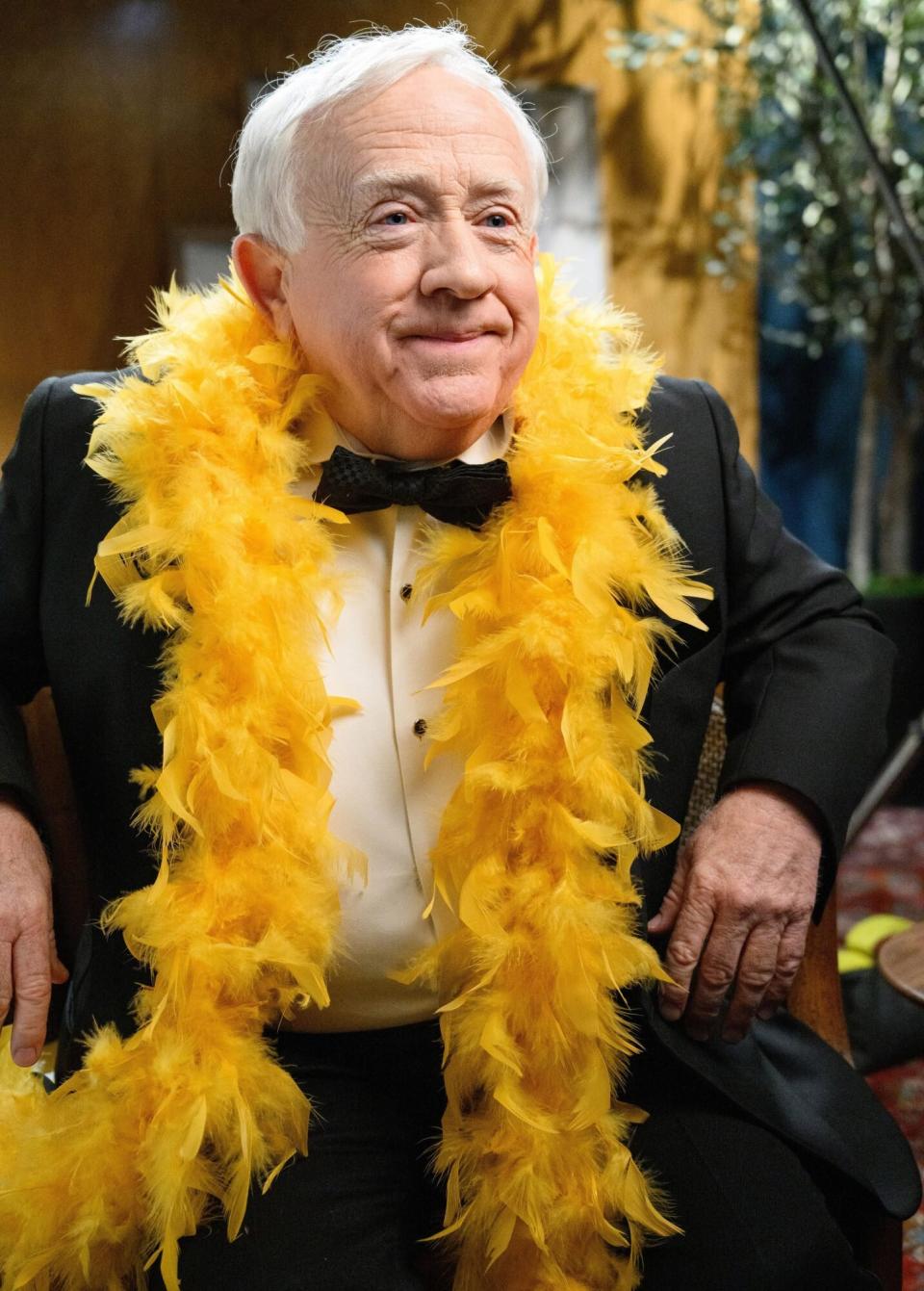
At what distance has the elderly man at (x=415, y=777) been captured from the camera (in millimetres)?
1169

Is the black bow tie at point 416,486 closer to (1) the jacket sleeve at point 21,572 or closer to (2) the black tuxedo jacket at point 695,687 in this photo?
(2) the black tuxedo jacket at point 695,687

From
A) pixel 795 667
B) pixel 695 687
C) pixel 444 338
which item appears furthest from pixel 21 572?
pixel 795 667

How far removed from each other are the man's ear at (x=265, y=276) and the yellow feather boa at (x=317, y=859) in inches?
4.9

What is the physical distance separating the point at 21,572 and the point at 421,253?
55 cm

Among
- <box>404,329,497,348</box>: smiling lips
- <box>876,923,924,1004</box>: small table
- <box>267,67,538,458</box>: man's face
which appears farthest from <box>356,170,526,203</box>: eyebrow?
<box>876,923,924,1004</box>: small table

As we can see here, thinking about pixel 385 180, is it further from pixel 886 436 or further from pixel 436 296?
pixel 886 436

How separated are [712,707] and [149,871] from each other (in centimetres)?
66

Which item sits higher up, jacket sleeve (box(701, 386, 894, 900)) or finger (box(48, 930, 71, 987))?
jacket sleeve (box(701, 386, 894, 900))

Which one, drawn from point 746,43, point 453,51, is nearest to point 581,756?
point 453,51

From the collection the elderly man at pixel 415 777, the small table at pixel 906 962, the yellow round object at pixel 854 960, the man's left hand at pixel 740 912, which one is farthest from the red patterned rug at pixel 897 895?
the man's left hand at pixel 740 912

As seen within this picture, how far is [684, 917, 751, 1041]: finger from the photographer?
4.03 feet

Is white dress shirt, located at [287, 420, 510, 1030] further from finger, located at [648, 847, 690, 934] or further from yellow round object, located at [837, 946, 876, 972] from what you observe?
yellow round object, located at [837, 946, 876, 972]

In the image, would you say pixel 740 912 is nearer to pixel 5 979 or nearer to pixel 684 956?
pixel 684 956

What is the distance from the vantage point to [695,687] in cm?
137
